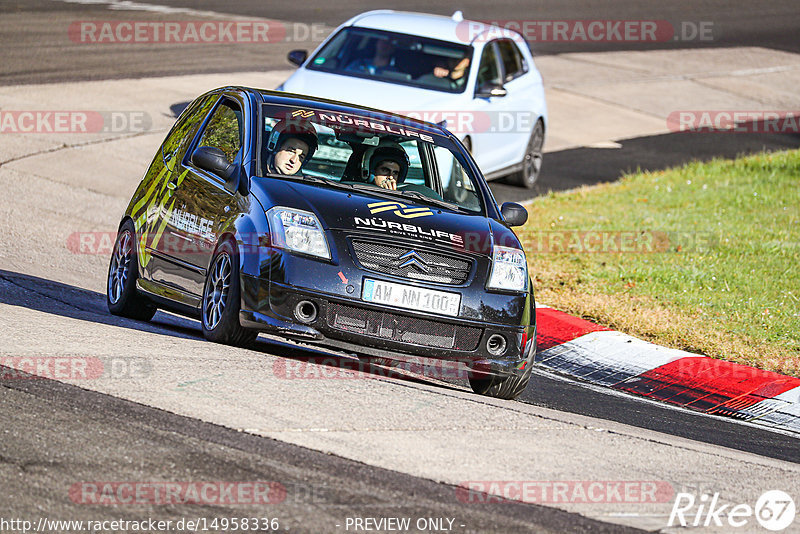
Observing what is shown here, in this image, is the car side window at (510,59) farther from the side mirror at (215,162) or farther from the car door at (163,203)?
the side mirror at (215,162)

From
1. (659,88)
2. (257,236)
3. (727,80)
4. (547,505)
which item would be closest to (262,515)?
(547,505)

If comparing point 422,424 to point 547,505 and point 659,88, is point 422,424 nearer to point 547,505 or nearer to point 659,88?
point 547,505

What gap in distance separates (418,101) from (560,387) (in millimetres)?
5393

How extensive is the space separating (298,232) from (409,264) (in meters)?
0.67

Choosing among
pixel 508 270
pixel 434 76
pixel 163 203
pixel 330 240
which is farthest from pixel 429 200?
pixel 434 76

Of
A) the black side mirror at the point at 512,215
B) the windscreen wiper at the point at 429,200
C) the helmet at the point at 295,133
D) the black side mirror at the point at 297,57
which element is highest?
the helmet at the point at 295,133

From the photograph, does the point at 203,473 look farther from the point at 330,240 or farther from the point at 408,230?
the point at 408,230

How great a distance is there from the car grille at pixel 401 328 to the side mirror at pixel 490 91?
23.9 feet

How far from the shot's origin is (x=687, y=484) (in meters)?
5.80

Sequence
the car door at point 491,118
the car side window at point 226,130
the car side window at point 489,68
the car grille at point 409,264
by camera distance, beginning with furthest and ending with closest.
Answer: the car side window at point 489,68 < the car door at point 491,118 < the car side window at point 226,130 < the car grille at point 409,264

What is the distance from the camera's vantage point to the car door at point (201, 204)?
774 cm

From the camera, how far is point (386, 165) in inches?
330

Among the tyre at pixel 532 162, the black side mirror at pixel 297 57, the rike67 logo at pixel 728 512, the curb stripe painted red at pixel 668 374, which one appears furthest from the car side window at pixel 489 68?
the rike67 logo at pixel 728 512

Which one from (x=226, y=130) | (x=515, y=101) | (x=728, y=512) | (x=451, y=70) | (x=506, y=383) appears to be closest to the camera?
(x=728, y=512)
